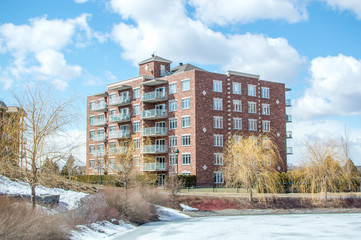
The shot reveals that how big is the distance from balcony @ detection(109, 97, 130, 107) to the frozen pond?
32.5 m

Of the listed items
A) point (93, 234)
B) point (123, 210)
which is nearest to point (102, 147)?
point (123, 210)

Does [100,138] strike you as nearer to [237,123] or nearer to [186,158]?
[186,158]

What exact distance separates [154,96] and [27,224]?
39.2m

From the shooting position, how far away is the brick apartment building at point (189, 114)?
49.9m

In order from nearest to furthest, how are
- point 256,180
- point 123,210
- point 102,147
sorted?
point 123,210
point 256,180
point 102,147

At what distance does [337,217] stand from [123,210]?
47.9 feet

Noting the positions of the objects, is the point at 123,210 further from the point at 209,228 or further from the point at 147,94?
the point at 147,94

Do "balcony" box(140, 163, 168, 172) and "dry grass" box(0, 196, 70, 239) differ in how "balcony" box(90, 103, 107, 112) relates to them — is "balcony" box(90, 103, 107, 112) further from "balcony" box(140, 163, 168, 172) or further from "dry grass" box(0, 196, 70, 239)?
"dry grass" box(0, 196, 70, 239)

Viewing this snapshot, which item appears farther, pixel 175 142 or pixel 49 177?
pixel 175 142

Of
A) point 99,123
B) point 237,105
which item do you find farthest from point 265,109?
point 99,123

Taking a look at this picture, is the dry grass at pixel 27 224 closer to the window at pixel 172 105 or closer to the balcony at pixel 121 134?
the window at pixel 172 105

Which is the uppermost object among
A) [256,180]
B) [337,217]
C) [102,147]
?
[102,147]

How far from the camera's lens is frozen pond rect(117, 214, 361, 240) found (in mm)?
20406

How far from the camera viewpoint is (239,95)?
53.6 metres
